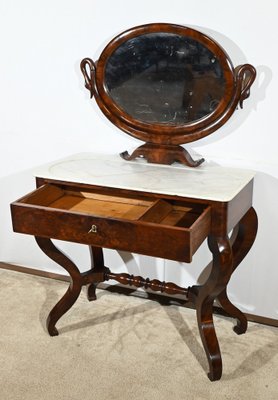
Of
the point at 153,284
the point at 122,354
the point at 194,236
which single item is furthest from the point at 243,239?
the point at 122,354

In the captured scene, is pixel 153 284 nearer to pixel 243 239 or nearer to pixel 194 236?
pixel 243 239

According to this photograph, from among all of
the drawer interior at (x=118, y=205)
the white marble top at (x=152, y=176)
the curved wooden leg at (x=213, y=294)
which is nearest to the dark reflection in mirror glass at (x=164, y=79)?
the white marble top at (x=152, y=176)

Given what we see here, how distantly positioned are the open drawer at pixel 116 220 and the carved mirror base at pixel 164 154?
0.75ft

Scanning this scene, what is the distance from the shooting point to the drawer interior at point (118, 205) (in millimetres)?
1641

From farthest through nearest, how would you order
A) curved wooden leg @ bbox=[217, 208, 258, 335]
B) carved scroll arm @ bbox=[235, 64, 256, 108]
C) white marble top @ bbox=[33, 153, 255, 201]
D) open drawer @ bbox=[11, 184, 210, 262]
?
curved wooden leg @ bbox=[217, 208, 258, 335], carved scroll arm @ bbox=[235, 64, 256, 108], white marble top @ bbox=[33, 153, 255, 201], open drawer @ bbox=[11, 184, 210, 262]

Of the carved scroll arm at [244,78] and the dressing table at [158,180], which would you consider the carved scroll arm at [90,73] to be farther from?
the carved scroll arm at [244,78]

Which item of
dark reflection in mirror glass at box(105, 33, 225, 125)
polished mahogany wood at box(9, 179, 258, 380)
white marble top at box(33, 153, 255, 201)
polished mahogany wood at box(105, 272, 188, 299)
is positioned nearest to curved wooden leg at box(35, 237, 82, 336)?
polished mahogany wood at box(9, 179, 258, 380)

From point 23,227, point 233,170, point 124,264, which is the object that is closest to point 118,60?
point 233,170

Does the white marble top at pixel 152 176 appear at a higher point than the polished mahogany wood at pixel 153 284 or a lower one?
higher

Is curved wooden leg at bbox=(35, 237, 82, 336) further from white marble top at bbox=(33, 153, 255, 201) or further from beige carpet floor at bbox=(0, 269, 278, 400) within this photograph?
white marble top at bbox=(33, 153, 255, 201)

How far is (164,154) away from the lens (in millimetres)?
1896

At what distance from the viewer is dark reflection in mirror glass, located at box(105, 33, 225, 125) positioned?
1759 millimetres

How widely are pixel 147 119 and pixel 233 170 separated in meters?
0.38

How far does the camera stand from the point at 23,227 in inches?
64.6
